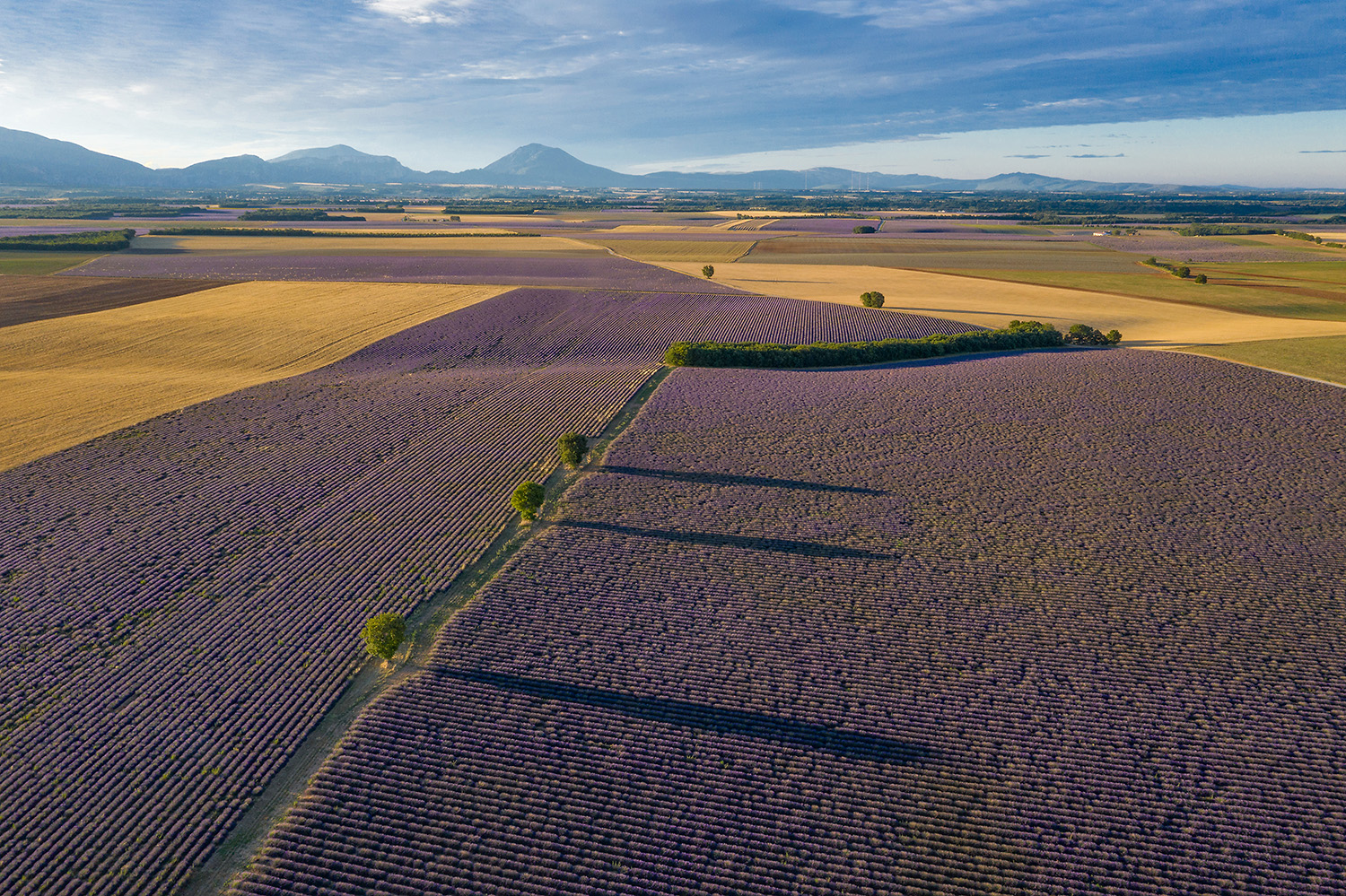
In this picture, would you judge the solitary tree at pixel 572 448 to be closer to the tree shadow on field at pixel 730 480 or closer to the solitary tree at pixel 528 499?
the tree shadow on field at pixel 730 480

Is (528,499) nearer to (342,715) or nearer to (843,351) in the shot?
(342,715)

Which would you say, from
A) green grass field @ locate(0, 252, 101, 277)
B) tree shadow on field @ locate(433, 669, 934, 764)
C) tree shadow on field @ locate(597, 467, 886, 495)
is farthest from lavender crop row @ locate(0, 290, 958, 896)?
green grass field @ locate(0, 252, 101, 277)

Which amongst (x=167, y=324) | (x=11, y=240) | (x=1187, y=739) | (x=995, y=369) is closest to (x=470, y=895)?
(x=1187, y=739)

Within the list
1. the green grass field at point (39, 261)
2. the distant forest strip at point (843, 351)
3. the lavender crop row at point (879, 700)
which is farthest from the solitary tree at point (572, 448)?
the green grass field at point (39, 261)

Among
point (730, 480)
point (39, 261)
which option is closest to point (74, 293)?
point (39, 261)

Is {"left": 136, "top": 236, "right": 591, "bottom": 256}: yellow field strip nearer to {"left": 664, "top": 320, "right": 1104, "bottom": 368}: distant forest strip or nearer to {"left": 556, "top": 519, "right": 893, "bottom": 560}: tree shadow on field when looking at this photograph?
{"left": 664, "top": 320, "right": 1104, "bottom": 368}: distant forest strip
